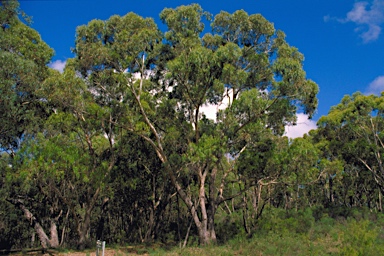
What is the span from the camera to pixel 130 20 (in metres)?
16.2

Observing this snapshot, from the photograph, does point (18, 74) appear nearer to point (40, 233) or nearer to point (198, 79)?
point (198, 79)

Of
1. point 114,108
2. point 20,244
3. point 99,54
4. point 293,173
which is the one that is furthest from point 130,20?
point 20,244

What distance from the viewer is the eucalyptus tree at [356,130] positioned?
2759 centimetres

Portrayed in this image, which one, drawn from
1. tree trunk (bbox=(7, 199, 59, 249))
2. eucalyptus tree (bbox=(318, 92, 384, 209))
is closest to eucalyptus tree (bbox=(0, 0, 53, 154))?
tree trunk (bbox=(7, 199, 59, 249))

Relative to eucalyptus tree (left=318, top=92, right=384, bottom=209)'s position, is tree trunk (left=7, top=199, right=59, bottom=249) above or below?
below

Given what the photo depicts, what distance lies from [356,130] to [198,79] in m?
19.0

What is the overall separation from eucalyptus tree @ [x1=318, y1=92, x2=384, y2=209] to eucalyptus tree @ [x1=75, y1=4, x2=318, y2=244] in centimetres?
1309

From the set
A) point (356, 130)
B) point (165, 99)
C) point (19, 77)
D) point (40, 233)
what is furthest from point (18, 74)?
point (356, 130)

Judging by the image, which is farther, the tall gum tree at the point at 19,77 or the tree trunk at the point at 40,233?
the tree trunk at the point at 40,233

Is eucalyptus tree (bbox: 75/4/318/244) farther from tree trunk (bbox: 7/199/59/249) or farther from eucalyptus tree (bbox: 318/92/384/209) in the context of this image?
eucalyptus tree (bbox: 318/92/384/209)

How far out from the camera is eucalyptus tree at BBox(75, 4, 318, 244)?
15.1 m

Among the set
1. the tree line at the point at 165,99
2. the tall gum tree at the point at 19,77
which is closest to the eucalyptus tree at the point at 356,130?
the tree line at the point at 165,99

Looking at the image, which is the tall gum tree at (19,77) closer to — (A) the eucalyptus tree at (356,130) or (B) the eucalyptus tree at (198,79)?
(B) the eucalyptus tree at (198,79)

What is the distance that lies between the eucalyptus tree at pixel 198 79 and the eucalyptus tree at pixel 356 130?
43.0 ft
